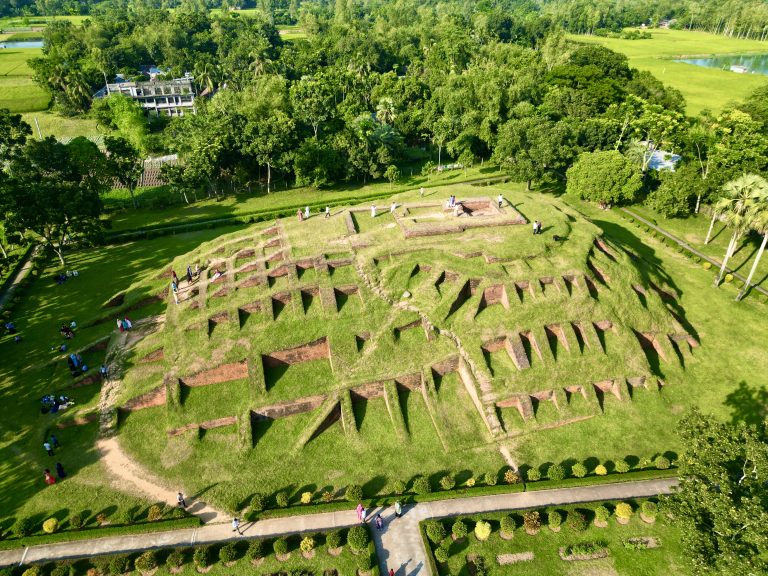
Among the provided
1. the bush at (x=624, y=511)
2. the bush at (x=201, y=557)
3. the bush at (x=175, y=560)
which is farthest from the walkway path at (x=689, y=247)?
the bush at (x=175, y=560)

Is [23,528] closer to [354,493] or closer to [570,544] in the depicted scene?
[354,493]

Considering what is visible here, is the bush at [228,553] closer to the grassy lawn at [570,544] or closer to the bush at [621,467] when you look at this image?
the grassy lawn at [570,544]

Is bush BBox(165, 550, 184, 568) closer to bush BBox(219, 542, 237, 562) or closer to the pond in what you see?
bush BBox(219, 542, 237, 562)

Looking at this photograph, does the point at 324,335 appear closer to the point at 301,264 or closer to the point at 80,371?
the point at 301,264

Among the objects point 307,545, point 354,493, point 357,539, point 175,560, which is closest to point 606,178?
point 354,493

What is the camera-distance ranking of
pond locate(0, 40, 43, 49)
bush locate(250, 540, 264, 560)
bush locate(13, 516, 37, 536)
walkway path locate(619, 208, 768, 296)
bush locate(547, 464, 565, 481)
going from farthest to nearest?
pond locate(0, 40, 43, 49) < walkway path locate(619, 208, 768, 296) < bush locate(547, 464, 565, 481) < bush locate(13, 516, 37, 536) < bush locate(250, 540, 264, 560)

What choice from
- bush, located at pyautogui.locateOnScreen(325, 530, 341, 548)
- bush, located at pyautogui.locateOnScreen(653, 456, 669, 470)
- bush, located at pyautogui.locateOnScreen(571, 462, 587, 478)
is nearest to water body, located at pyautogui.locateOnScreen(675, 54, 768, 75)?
bush, located at pyautogui.locateOnScreen(653, 456, 669, 470)

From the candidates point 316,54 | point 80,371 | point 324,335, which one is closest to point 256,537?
point 324,335
